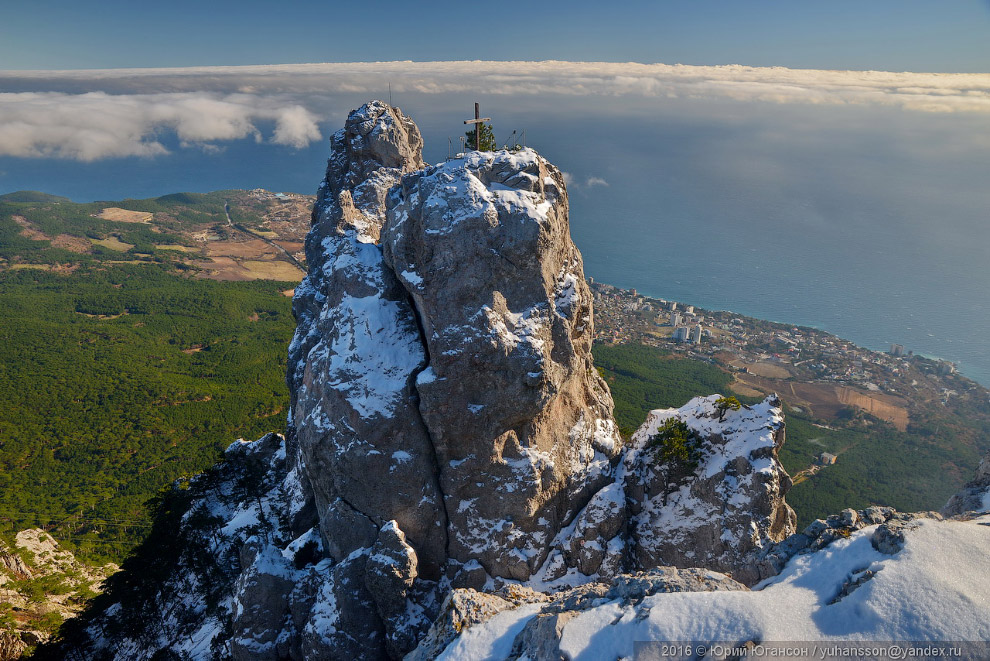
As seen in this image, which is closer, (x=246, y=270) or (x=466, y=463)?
(x=466, y=463)

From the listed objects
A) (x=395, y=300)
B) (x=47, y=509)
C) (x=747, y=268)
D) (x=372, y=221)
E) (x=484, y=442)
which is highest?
(x=372, y=221)

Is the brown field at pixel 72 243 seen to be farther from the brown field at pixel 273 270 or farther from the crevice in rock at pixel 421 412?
the crevice in rock at pixel 421 412

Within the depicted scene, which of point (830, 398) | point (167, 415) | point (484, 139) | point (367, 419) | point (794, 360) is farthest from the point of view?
point (794, 360)

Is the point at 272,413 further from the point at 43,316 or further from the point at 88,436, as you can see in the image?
the point at 43,316

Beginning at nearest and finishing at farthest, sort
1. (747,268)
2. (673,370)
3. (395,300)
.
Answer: (395,300)
(673,370)
(747,268)

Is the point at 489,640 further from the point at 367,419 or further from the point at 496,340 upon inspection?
the point at 496,340

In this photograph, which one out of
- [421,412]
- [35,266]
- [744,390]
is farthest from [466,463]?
[35,266]

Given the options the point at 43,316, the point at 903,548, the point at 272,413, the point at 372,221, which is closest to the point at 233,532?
the point at 372,221

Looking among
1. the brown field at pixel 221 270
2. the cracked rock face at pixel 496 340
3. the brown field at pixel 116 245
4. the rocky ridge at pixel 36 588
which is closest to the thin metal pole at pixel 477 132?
the cracked rock face at pixel 496 340
